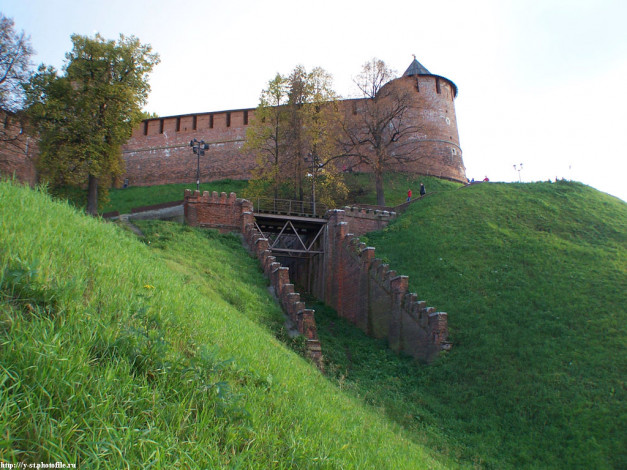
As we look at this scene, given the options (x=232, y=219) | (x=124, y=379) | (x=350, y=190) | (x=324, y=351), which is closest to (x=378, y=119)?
(x=350, y=190)

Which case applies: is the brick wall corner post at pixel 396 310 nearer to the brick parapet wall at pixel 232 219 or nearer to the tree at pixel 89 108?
the brick parapet wall at pixel 232 219

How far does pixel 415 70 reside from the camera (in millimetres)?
42656

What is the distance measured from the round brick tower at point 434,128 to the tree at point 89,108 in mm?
24082

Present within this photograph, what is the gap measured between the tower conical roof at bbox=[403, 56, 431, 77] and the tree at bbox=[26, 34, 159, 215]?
24453mm

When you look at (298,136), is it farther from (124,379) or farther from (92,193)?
(124,379)

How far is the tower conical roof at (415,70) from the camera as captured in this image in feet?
139

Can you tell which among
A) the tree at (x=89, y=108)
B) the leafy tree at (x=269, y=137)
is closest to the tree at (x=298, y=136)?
the leafy tree at (x=269, y=137)

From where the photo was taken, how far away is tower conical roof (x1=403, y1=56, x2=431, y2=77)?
42.3m

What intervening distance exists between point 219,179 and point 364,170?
1324cm

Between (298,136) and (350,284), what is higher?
(298,136)

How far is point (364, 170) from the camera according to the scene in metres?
42.4

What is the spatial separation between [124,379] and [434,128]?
4115 centimetres

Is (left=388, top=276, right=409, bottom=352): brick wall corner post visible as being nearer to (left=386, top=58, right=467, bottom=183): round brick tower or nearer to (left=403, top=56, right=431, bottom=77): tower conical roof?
(left=386, top=58, right=467, bottom=183): round brick tower

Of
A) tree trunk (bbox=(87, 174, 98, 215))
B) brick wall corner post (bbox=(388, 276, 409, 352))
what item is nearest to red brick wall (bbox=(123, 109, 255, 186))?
tree trunk (bbox=(87, 174, 98, 215))
